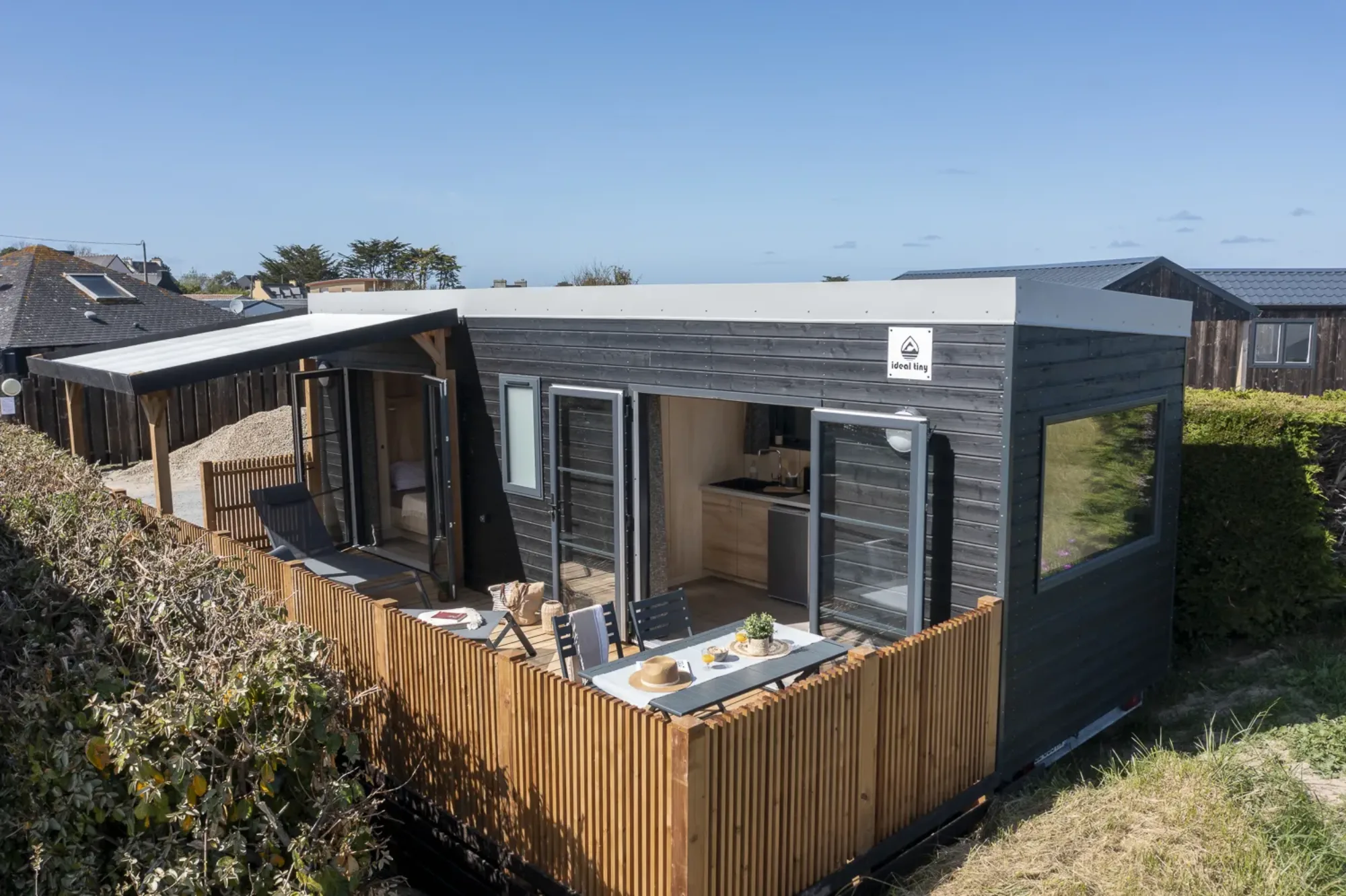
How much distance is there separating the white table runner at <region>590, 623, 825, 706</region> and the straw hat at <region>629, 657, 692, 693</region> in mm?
26

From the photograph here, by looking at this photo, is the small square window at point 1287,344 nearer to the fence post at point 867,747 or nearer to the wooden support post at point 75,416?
the fence post at point 867,747

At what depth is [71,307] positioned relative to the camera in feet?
62.7

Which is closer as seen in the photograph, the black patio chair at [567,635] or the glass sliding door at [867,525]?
the glass sliding door at [867,525]

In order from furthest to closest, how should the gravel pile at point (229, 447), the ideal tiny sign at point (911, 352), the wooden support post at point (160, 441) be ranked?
the gravel pile at point (229, 447) → the wooden support post at point (160, 441) → the ideal tiny sign at point (911, 352)

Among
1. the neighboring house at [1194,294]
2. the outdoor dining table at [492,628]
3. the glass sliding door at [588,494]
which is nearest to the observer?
the outdoor dining table at [492,628]

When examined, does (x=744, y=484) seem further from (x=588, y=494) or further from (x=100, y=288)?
(x=100, y=288)

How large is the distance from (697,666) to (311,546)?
4873 millimetres

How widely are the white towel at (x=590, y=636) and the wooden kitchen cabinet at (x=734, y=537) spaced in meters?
2.86

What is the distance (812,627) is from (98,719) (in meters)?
3.79

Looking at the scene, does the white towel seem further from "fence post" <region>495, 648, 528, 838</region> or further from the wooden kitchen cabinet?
the wooden kitchen cabinet

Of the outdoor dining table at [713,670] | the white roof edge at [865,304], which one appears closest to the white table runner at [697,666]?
the outdoor dining table at [713,670]

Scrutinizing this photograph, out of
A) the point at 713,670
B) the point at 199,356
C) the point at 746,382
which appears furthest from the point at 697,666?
the point at 199,356

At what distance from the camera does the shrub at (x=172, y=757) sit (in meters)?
3.37

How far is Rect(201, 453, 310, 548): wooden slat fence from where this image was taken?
9.61 metres
